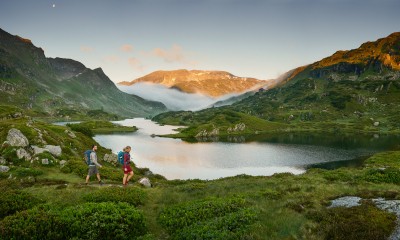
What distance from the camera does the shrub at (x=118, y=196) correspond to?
66.7 ft

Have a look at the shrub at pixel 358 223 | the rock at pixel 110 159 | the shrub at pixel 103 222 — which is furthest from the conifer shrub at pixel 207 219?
the rock at pixel 110 159

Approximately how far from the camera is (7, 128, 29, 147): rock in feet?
157

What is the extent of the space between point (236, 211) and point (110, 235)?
7.33m

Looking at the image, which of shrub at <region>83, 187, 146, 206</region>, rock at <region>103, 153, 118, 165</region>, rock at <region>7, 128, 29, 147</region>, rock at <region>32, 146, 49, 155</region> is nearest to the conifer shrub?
shrub at <region>83, 187, 146, 206</region>

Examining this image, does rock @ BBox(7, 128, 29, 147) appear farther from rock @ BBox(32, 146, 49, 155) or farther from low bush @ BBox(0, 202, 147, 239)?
low bush @ BBox(0, 202, 147, 239)

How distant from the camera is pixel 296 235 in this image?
526 inches

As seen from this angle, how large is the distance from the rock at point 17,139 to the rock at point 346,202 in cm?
4815

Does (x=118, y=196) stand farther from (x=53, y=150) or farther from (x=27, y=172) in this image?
(x=53, y=150)

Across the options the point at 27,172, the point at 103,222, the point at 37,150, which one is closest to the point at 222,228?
the point at 103,222

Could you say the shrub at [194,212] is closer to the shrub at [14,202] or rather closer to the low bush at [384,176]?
the shrub at [14,202]

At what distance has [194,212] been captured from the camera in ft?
56.5

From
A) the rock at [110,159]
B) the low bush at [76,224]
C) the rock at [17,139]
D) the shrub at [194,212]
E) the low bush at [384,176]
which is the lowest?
the rock at [110,159]

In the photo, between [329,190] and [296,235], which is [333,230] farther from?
[329,190]

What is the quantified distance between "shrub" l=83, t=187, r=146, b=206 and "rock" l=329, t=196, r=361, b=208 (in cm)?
1347
